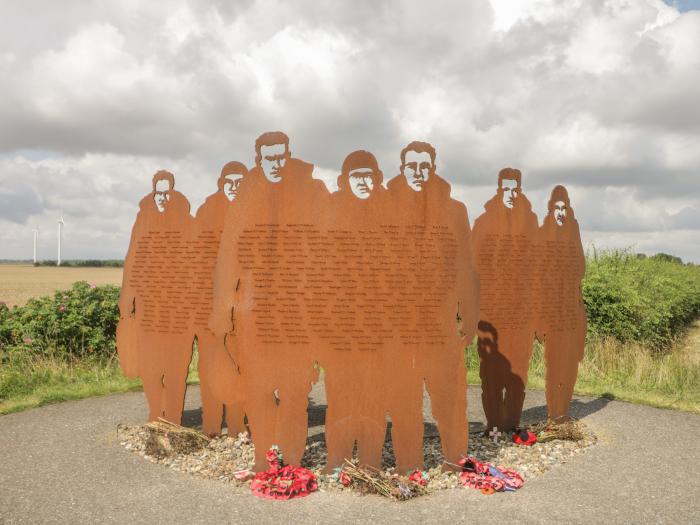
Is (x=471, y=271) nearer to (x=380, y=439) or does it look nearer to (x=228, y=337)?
(x=380, y=439)

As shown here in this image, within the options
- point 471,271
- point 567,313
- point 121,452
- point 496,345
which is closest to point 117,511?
point 121,452

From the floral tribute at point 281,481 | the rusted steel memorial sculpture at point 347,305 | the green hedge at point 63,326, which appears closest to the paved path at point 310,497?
the floral tribute at point 281,481

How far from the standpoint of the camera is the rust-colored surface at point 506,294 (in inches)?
241

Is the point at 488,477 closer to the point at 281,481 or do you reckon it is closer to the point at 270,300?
the point at 281,481

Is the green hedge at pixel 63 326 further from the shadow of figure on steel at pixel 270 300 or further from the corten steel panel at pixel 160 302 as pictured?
the shadow of figure on steel at pixel 270 300

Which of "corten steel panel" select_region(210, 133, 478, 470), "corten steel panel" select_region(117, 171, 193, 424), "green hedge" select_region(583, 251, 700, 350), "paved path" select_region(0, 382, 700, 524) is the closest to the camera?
"paved path" select_region(0, 382, 700, 524)

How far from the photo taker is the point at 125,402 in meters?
7.90

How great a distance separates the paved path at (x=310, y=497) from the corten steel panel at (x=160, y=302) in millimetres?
793

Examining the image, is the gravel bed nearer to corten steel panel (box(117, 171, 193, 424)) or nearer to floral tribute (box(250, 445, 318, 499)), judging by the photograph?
floral tribute (box(250, 445, 318, 499))

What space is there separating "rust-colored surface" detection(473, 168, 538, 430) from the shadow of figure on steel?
6.88 ft

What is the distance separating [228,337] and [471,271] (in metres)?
2.29

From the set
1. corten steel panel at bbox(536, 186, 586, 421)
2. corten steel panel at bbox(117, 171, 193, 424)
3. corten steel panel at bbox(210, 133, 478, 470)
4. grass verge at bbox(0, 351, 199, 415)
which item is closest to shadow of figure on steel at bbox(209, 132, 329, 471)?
corten steel panel at bbox(210, 133, 478, 470)

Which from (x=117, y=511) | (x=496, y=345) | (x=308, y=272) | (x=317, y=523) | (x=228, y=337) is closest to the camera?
(x=317, y=523)

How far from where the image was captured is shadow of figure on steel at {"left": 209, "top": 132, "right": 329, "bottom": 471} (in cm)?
494
